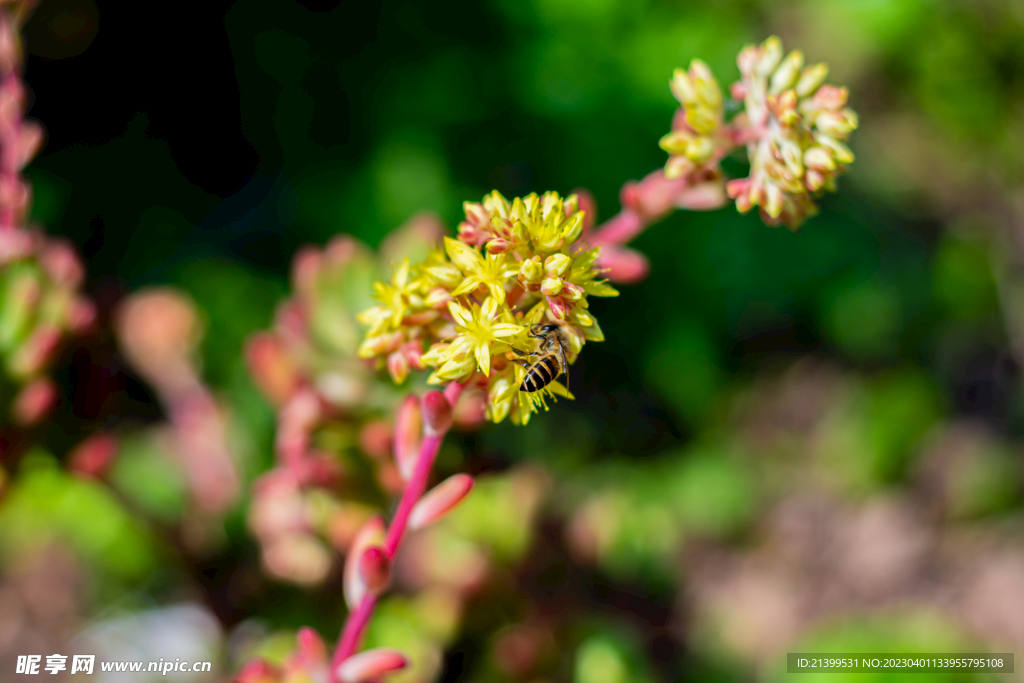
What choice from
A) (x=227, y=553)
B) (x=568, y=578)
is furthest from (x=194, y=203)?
(x=568, y=578)

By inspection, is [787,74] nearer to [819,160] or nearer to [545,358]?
[819,160]

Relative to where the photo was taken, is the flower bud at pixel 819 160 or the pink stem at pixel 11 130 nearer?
the flower bud at pixel 819 160

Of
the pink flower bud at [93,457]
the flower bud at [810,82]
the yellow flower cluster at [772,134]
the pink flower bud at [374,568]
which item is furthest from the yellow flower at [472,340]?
the pink flower bud at [93,457]

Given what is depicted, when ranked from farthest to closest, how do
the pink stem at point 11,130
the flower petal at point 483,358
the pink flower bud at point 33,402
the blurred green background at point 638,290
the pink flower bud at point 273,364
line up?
the blurred green background at point 638,290, the pink flower bud at point 273,364, the pink flower bud at point 33,402, the pink stem at point 11,130, the flower petal at point 483,358

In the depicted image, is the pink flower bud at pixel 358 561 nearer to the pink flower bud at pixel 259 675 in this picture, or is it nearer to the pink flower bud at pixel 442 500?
the pink flower bud at pixel 442 500

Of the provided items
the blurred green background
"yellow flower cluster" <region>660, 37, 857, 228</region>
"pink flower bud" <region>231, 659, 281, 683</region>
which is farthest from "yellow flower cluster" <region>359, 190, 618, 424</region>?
the blurred green background

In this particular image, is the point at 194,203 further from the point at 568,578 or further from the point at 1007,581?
the point at 1007,581

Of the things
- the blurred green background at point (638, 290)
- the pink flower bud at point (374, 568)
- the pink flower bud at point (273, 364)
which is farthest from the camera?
the blurred green background at point (638, 290)
